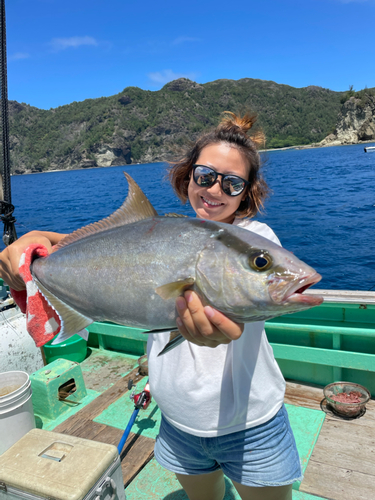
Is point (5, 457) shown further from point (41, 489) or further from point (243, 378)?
point (243, 378)

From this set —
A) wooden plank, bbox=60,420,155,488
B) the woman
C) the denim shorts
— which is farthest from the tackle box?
wooden plank, bbox=60,420,155,488

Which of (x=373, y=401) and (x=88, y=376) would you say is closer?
(x=373, y=401)

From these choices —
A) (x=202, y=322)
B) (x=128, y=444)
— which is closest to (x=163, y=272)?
(x=202, y=322)

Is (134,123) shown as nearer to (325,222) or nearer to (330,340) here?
(325,222)

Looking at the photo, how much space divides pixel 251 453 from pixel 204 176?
1480mm

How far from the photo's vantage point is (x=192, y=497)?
2.04 metres

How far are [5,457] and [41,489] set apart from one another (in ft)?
1.61

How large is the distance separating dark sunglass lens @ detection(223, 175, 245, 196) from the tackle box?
187cm

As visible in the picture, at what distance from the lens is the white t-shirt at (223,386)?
5.61 feet

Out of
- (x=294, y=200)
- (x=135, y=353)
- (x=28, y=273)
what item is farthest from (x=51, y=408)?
(x=294, y=200)

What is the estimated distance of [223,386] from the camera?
1.73m

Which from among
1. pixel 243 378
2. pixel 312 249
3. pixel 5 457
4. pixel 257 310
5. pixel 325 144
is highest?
pixel 325 144

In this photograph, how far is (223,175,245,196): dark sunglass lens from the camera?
2.03 meters

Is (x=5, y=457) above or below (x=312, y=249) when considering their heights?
above
